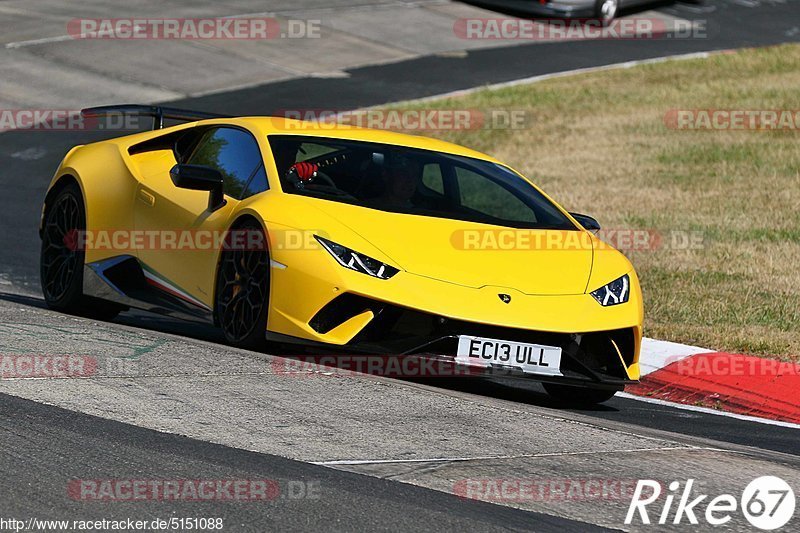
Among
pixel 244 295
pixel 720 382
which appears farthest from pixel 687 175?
pixel 244 295

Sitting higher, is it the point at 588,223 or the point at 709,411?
the point at 588,223

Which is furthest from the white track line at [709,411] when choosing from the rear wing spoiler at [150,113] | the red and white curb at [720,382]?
the rear wing spoiler at [150,113]

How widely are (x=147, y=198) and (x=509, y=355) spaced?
273cm

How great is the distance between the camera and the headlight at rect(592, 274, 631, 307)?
747cm

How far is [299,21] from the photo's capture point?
25.0 metres

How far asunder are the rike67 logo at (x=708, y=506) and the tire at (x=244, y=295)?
2710 mm

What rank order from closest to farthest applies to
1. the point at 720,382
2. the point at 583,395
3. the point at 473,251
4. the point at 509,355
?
1. the point at 509,355
2. the point at 473,251
3. the point at 583,395
4. the point at 720,382

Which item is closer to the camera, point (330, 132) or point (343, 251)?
point (343, 251)

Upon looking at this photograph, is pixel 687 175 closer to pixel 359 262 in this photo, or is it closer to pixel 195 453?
pixel 359 262

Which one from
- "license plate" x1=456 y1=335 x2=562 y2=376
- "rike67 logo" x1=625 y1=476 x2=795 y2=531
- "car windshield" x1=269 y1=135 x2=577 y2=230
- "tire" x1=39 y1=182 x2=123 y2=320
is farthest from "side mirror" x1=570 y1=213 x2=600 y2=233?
"rike67 logo" x1=625 y1=476 x2=795 y2=531

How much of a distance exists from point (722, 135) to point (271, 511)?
1525 centimetres

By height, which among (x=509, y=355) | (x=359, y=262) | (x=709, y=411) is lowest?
(x=709, y=411)

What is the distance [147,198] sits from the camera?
28.3 feet

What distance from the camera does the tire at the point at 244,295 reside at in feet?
24.3
